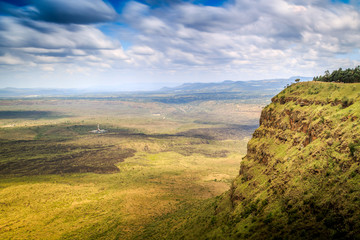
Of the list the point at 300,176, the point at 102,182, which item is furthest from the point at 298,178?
the point at 102,182

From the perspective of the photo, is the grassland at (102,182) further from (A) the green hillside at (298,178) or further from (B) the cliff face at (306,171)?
(B) the cliff face at (306,171)

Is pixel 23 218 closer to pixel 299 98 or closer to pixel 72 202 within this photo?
pixel 72 202

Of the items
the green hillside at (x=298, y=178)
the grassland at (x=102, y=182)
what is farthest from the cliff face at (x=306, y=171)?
the grassland at (x=102, y=182)

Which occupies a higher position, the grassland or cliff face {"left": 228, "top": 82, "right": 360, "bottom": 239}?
cliff face {"left": 228, "top": 82, "right": 360, "bottom": 239}

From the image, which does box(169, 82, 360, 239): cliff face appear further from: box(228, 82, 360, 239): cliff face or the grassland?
the grassland

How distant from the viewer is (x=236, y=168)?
81938 millimetres

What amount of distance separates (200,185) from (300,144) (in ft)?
128

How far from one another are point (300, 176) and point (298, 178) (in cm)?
26

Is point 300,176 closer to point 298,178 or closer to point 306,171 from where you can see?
point 298,178

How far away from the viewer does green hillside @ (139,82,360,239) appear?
14.8 metres

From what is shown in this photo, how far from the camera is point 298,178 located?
20.0 meters

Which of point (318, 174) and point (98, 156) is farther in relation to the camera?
point (98, 156)

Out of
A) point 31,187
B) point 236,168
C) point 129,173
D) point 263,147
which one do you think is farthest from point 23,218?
point 236,168

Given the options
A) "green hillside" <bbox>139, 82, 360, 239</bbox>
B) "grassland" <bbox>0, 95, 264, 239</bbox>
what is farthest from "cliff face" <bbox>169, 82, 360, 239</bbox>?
"grassland" <bbox>0, 95, 264, 239</bbox>
